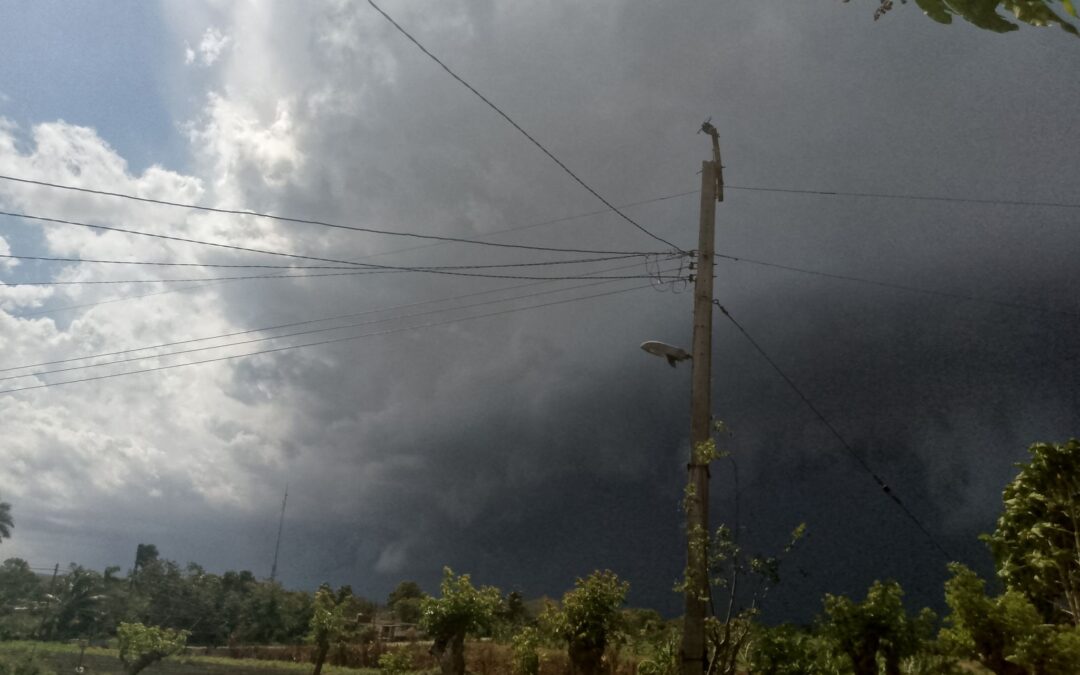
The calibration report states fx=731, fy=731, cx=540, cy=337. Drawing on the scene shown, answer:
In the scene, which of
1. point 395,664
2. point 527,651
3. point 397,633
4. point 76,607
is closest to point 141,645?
point 395,664

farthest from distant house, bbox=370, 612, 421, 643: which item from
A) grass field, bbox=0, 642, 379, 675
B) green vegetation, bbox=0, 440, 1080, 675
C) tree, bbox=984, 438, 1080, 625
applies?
tree, bbox=984, 438, 1080, 625

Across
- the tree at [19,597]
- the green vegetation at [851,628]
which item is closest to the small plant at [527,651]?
the green vegetation at [851,628]

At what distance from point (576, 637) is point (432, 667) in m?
17.6

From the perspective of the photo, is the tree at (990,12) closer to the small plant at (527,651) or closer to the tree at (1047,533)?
the tree at (1047,533)

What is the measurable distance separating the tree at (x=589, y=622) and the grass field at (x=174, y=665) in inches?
991

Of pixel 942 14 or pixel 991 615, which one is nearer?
pixel 942 14

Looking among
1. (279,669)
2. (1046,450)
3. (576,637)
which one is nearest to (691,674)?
(576,637)

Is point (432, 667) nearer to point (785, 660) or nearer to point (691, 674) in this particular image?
point (785, 660)

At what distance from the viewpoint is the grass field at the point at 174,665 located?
39.2 meters

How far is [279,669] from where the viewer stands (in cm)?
4538

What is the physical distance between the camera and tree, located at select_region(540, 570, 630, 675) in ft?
59.2

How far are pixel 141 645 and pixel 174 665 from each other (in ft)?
64.7

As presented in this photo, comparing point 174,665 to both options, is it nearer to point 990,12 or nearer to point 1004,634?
point 1004,634

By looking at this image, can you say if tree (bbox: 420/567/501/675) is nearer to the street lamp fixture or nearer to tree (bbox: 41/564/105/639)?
the street lamp fixture
